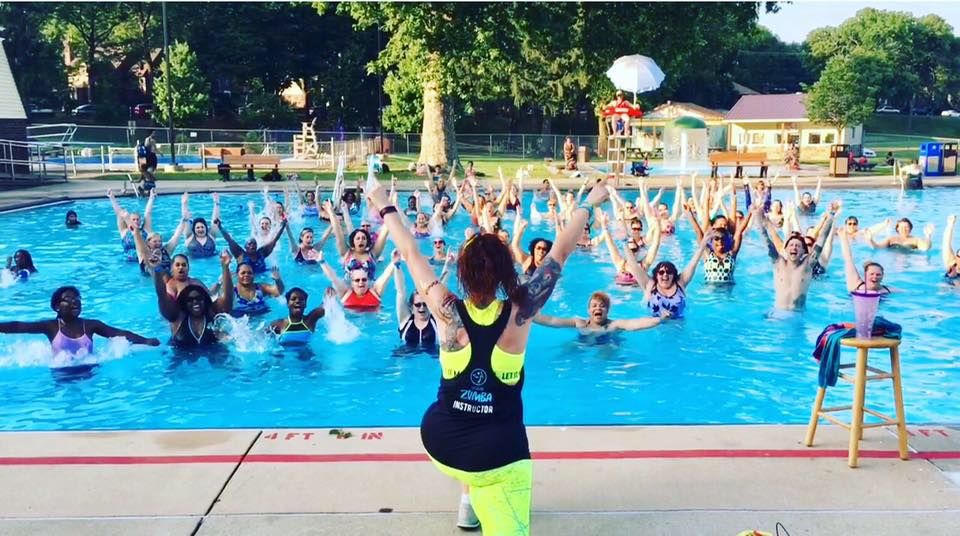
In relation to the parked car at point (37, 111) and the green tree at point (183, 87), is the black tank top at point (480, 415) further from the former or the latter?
the parked car at point (37, 111)

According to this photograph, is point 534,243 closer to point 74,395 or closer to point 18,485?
point 74,395

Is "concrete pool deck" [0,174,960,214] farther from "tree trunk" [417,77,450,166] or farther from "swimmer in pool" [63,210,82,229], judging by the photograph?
"tree trunk" [417,77,450,166]

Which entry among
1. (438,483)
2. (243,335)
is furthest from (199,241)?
(438,483)

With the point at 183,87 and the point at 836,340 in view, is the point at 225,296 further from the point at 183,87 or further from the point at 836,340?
the point at 183,87

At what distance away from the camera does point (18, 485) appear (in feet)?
17.1

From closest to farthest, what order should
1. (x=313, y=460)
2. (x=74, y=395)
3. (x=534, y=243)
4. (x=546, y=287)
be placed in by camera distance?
(x=546, y=287) → (x=313, y=460) → (x=74, y=395) → (x=534, y=243)

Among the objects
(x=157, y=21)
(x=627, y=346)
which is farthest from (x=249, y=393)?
(x=157, y=21)

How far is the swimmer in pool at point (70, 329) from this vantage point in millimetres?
9227

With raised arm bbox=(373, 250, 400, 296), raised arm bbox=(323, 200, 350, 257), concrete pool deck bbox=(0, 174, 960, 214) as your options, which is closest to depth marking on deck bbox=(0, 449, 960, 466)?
raised arm bbox=(373, 250, 400, 296)

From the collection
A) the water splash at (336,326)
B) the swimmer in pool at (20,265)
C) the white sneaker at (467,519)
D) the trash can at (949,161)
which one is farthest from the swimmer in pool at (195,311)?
the trash can at (949,161)

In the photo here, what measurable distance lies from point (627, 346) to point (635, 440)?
192 inches

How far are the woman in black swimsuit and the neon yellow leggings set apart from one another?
667cm

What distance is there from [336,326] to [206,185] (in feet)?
67.9

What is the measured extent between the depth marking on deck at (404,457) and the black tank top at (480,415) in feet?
6.92
